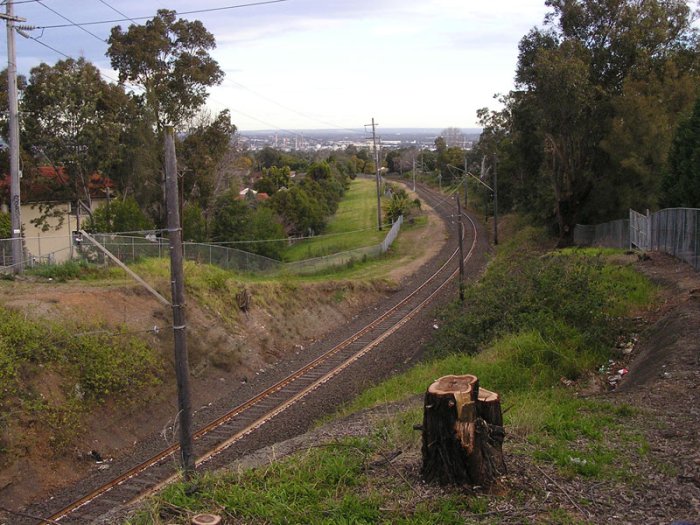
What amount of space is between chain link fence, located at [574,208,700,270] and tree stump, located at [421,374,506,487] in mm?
15620

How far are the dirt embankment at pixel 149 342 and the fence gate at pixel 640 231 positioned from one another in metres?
12.3

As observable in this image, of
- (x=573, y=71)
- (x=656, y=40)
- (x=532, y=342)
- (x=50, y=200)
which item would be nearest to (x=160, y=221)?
(x=50, y=200)

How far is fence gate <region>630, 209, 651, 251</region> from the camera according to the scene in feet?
91.2

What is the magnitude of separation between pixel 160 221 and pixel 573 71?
2628 cm

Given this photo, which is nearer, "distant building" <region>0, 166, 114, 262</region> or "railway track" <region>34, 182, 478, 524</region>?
"railway track" <region>34, 182, 478, 524</region>

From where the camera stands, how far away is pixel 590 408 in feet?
33.7

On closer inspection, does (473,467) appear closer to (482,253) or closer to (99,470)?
(99,470)

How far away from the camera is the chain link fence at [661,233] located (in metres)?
21.1

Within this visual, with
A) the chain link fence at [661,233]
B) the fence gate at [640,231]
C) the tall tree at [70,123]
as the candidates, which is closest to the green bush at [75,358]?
the chain link fence at [661,233]

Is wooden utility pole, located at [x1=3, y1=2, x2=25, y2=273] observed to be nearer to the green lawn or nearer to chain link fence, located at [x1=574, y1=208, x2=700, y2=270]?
chain link fence, located at [x1=574, y1=208, x2=700, y2=270]

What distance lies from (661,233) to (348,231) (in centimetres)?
4351

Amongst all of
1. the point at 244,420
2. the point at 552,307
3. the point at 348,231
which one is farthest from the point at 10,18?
A: the point at 348,231

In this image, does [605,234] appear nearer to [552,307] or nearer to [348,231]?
[552,307]

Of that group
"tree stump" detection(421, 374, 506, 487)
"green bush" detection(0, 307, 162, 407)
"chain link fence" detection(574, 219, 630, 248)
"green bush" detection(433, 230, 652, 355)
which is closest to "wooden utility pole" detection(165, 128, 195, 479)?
"tree stump" detection(421, 374, 506, 487)
